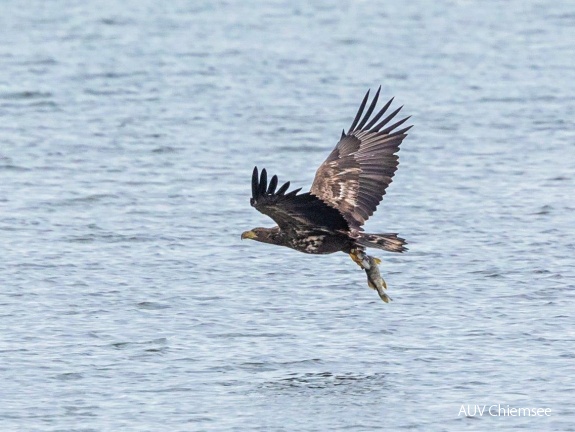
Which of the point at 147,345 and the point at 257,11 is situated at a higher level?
the point at 257,11

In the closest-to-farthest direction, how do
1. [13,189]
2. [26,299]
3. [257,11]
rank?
1. [26,299]
2. [13,189]
3. [257,11]

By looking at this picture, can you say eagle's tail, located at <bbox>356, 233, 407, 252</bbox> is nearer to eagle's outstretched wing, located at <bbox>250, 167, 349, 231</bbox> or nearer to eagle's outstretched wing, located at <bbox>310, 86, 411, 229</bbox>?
eagle's outstretched wing, located at <bbox>250, 167, 349, 231</bbox>

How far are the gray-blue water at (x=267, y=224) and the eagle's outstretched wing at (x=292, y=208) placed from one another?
94 cm

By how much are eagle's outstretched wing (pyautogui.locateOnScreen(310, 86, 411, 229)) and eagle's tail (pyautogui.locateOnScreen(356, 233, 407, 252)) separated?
0.67 m

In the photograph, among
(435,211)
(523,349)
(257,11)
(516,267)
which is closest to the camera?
(523,349)

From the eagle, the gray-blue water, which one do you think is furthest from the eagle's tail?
the gray-blue water

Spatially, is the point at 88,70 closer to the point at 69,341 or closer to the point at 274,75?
the point at 274,75

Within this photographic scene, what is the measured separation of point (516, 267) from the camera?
13078 mm

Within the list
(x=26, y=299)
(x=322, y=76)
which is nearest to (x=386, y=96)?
(x=322, y=76)

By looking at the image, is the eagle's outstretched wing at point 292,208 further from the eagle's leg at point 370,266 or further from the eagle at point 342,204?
the eagle's leg at point 370,266

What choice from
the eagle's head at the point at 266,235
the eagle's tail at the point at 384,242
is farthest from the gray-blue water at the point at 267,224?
the eagle's tail at the point at 384,242

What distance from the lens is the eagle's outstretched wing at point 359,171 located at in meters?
11.4

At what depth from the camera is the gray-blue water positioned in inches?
397

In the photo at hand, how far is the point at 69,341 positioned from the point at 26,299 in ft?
3.76
